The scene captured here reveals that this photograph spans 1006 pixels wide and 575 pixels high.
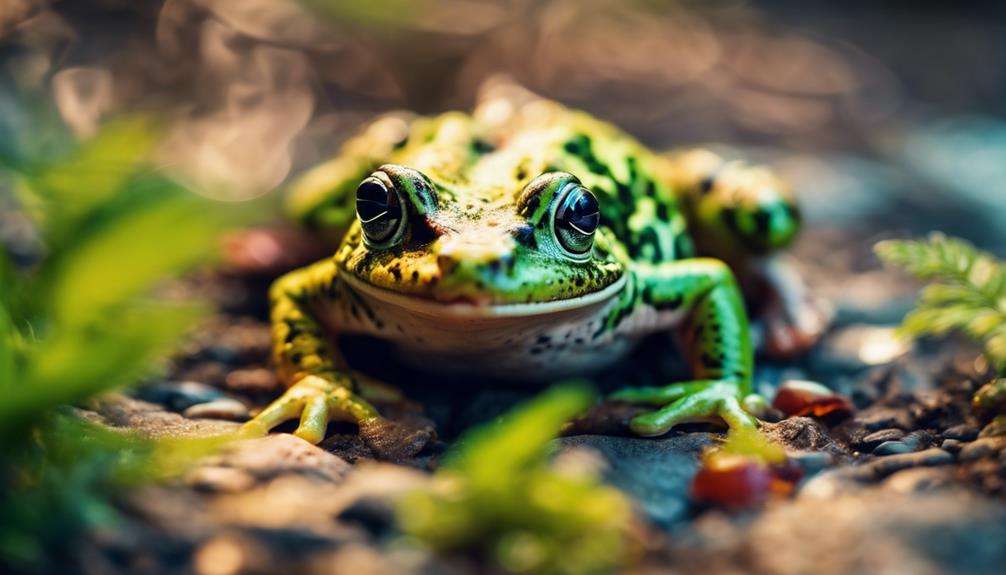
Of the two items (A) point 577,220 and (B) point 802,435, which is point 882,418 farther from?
(A) point 577,220

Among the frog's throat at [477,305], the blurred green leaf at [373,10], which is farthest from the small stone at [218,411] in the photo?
the blurred green leaf at [373,10]

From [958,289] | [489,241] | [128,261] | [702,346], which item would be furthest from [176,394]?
[958,289]

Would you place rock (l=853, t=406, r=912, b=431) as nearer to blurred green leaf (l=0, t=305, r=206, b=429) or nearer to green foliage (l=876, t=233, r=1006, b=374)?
green foliage (l=876, t=233, r=1006, b=374)

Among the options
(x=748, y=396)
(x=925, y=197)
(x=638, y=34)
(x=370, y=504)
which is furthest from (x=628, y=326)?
(x=638, y=34)

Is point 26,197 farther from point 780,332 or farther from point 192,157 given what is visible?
point 780,332

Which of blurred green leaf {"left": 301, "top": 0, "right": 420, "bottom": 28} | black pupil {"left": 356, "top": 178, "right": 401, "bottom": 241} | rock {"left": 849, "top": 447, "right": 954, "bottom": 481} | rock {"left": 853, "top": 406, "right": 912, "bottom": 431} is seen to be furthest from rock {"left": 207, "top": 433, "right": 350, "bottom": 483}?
blurred green leaf {"left": 301, "top": 0, "right": 420, "bottom": 28}

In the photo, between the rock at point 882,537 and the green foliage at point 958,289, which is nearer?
the rock at point 882,537

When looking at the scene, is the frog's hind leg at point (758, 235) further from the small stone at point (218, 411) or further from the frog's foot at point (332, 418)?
the small stone at point (218, 411)

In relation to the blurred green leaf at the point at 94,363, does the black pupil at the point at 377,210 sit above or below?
above
